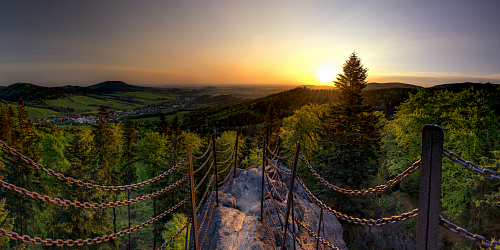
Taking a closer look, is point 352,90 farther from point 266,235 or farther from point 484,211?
point 266,235

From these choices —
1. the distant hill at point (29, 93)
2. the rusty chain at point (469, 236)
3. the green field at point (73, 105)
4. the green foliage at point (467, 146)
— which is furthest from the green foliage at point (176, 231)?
the distant hill at point (29, 93)

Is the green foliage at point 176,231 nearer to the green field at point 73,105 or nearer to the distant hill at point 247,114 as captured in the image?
the distant hill at point 247,114

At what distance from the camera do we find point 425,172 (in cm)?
248

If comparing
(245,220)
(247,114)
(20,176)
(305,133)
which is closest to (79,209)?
(20,176)

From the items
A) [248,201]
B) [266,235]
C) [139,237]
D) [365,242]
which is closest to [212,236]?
[266,235]

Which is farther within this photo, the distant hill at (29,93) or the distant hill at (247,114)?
the distant hill at (29,93)

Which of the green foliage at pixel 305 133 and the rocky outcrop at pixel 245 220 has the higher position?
the green foliage at pixel 305 133

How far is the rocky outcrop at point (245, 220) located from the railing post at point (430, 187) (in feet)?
13.1

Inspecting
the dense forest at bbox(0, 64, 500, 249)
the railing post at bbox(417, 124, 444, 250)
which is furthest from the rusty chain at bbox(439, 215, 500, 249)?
the dense forest at bbox(0, 64, 500, 249)

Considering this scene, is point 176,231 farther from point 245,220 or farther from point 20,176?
point 20,176

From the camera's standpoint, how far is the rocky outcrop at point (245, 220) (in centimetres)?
582

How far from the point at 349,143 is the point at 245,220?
11.2 metres

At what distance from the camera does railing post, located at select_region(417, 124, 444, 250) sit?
2.40 m

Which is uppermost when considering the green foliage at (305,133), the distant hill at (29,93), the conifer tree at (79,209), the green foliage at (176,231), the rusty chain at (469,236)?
the distant hill at (29,93)
